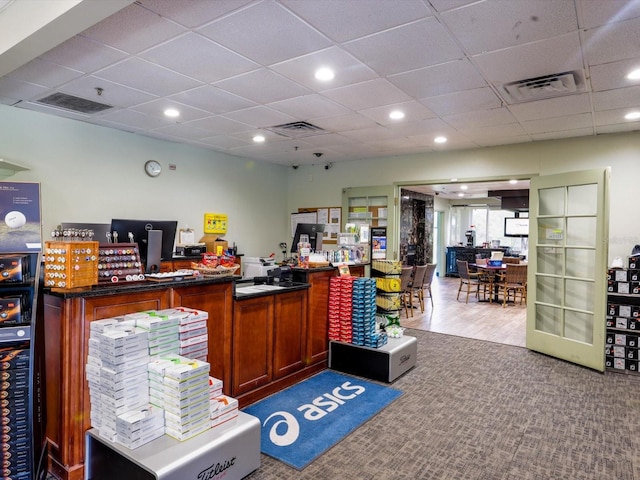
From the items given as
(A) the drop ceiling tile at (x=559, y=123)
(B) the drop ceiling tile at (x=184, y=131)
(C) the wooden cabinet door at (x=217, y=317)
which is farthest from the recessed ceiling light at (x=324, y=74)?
(A) the drop ceiling tile at (x=559, y=123)

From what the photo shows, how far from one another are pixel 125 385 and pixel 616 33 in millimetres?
3770

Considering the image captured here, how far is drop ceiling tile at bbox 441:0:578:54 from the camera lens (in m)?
2.30

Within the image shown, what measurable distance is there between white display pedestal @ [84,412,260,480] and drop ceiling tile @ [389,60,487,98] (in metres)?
2.99

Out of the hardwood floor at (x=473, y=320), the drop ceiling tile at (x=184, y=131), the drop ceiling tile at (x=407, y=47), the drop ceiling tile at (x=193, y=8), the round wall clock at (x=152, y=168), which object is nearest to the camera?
the drop ceiling tile at (x=193, y=8)

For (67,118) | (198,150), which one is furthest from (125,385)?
(198,150)

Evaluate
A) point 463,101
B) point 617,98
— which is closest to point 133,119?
point 463,101

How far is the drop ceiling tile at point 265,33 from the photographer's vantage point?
2.44 m

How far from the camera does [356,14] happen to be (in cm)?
242

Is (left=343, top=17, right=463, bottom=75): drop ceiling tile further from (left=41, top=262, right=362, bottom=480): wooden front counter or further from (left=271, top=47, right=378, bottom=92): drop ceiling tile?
(left=41, top=262, right=362, bottom=480): wooden front counter

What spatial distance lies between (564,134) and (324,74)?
3.61 m

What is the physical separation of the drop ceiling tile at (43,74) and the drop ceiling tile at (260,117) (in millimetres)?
1604

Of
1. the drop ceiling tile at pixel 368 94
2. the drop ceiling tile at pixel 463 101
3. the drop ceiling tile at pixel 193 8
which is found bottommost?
the drop ceiling tile at pixel 193 8

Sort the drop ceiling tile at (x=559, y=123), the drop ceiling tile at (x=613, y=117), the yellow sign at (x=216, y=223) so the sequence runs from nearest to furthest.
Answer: the drop ceiling tile at (x=613, y=117), the drop ceiling tile at (x=559, y=123), the yellow sign at (x=216, y=223)

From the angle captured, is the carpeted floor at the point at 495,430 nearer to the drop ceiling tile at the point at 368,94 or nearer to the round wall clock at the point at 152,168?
the drop ceiling tile at the point at 368,94
